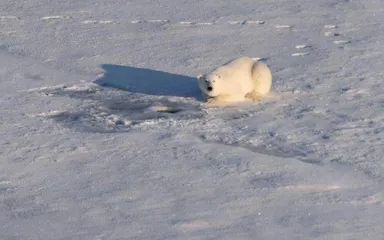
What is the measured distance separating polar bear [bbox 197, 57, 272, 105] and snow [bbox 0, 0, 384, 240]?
0.12 meters

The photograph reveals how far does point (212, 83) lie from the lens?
7004 millimetres

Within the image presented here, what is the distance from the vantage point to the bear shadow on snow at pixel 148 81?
7.60 m

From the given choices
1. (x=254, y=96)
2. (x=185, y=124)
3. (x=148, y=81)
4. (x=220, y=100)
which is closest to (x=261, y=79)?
(x=254, y=96)

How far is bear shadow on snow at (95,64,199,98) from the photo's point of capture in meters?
7.60

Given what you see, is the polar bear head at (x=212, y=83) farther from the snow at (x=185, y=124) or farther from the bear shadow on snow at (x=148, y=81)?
the bear shadow on snow at (x=148, y=81)

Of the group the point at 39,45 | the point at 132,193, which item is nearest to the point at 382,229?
the point at 132,193

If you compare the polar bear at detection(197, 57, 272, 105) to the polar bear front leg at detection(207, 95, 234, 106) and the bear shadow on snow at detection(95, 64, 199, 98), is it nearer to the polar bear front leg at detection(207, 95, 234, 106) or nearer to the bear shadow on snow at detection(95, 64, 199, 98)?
the polar bear front leg at detection(207, 95, 234, 106)

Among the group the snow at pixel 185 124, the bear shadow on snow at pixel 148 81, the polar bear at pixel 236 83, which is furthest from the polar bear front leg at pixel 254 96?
the bear shadow on snow at pixel 148 81

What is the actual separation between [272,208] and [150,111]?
1.94m

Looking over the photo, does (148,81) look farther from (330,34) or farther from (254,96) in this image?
(330,34)

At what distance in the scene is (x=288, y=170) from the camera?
5.95 metres

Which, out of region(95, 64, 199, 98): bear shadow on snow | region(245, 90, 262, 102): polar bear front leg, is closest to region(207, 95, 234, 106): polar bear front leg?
region(245, 90, 262, 102): polar bear front leg

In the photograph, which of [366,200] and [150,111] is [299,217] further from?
[150,111]

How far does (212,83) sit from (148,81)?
95 cm
